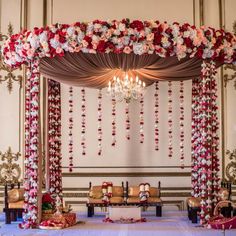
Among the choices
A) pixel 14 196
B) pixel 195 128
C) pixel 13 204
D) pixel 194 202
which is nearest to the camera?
pixel 194 202

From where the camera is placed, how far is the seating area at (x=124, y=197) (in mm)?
9477

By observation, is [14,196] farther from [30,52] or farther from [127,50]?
[127,50]

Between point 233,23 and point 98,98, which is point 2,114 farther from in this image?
point 233,23

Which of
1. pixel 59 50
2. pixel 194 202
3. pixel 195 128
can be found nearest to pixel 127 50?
pixel 59 50

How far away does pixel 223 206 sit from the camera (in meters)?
8.62

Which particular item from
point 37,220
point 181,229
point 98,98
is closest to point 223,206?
point 181,229

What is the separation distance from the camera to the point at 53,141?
973 centimetres

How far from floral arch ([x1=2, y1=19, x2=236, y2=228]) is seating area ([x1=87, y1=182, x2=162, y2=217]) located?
4.56 ft

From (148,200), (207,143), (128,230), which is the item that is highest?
(207,143)

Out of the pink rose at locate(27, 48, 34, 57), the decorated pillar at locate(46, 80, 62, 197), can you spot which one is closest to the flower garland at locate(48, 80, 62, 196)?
the decorated pillar at locate(46, 80, 62, 197)

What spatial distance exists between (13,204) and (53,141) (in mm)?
1461

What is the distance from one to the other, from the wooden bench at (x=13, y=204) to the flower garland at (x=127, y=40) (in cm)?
237

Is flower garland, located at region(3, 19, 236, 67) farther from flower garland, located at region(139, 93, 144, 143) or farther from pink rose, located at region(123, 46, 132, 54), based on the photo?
flower garland, located at region(139, 93, 144, 143)

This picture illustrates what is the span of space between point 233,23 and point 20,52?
4.74 meters
